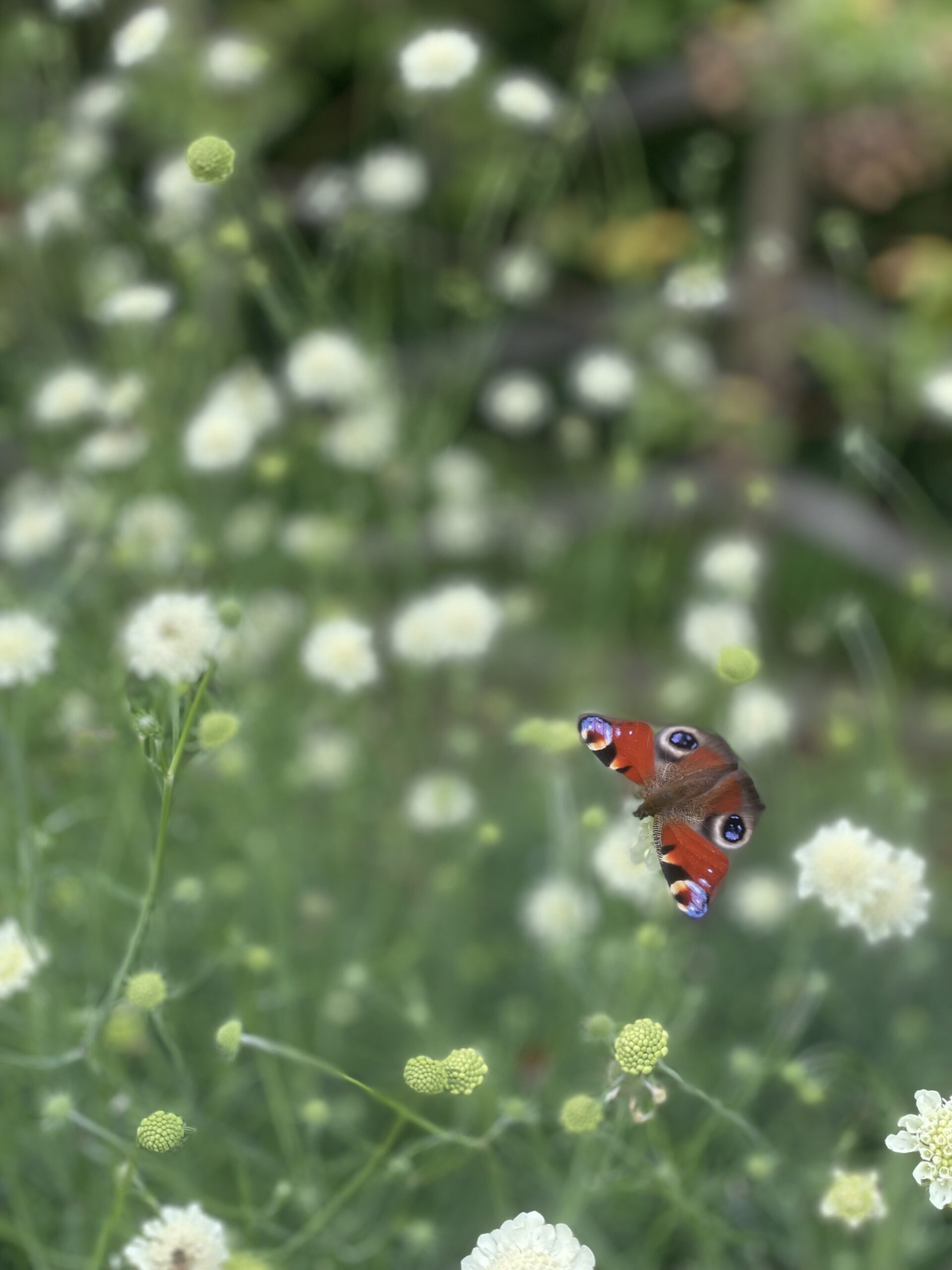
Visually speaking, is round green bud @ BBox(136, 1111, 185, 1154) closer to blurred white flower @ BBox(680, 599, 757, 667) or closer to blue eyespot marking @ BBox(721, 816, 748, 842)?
blue eyespot marking @ BBox(721, 816, 748, 842)

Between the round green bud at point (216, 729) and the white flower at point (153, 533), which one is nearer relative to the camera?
the round green bud at point (216, 729)

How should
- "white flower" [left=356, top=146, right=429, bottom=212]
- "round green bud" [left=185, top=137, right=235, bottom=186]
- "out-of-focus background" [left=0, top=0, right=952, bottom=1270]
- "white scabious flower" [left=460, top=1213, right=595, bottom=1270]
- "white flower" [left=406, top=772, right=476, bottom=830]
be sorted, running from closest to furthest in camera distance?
"white scabious flower" [left=460, top=1213, right=595, bottom=1270] → "round green bud" [left=185, top=137, right=235, bottom=186] → "out-of-focus background" [left=0, top=0, right=952, bottom=1270] → "white flower" [left=406, top=772, right=476, bottom=830] → "white flower" [left=356, top=146, right=429, bottom=212]

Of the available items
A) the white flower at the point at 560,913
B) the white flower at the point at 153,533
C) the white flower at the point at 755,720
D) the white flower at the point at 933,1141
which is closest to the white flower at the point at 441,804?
the white flower at the point at 560,913

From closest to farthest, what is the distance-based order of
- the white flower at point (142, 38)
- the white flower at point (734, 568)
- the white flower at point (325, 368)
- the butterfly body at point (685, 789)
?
1. the butterfly body at point (685, 789)
2. the white flower at point (142, 38)
3. the white flower at point (734, 568)
4. the white flower at point (325, 368)

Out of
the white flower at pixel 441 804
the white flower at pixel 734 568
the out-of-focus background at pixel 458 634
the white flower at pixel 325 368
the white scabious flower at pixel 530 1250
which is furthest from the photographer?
the white flower at pixel 325 368

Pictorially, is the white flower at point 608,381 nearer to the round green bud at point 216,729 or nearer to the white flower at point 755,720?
the white flower at point 755,720

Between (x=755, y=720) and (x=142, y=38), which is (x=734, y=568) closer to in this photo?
(x=755, y=720)

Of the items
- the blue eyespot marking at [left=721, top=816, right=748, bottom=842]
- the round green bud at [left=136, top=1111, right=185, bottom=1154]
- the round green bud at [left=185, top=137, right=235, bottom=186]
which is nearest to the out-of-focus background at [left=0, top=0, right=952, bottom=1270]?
the round green bud at [left=136, top=1111, right=185, bottom=1154]
